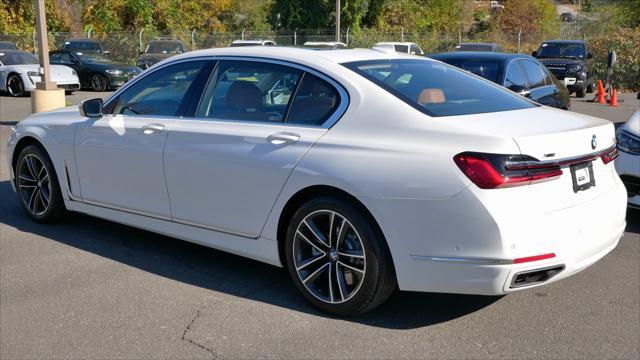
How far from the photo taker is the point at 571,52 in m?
22.8

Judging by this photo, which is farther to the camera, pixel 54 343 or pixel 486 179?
pixel 54 343

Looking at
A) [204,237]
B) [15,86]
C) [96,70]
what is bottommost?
[15,86]

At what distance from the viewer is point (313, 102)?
4.41m

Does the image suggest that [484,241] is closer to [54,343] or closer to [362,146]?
[362,146]

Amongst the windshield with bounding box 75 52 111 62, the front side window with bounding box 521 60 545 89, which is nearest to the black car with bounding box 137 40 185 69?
the windshield with bounding box 75 52 111 62

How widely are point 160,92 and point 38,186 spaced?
1.69 m

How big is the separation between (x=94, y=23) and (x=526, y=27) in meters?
31.7

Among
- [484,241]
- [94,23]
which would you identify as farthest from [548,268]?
[94,23]

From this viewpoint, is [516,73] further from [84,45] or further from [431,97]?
[84,45]

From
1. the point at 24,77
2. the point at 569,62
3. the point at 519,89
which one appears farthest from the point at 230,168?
the point at 569,62

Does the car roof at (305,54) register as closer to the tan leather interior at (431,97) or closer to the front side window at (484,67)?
the tan leather interior at (431,97)

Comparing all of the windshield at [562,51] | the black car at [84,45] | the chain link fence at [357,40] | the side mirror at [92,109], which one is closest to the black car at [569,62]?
the windshield at [562,51]

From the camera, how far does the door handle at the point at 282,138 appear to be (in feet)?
14.1

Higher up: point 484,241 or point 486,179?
point 486,179
